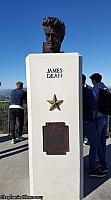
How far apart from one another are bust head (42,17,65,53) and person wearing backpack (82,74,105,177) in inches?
29.6

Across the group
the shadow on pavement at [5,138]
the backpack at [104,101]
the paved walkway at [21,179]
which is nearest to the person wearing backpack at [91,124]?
the paved walkway at [21,179]

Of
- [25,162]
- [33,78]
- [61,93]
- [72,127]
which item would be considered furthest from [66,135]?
[25,162]

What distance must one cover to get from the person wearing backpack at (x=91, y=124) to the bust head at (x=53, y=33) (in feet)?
2.47

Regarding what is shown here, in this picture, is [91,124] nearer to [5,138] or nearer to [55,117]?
[55,117]

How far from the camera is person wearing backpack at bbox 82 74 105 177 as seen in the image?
5.29 m

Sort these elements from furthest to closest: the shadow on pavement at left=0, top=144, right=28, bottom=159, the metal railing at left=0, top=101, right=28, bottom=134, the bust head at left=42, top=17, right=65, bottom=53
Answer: the metal railing at left=0, top=101, right=28, bottom=134, the shadow on pavement at left=0, top=144, right=28, bottom=159, the bust head at left=42, top=17, right=65, bottom=53

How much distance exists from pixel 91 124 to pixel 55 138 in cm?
115

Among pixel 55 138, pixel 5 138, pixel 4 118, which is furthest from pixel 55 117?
pixel 4 118

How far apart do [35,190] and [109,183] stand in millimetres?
1315

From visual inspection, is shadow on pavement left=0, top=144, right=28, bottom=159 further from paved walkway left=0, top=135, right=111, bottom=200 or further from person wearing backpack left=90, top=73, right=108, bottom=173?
person wearing backpack left=90, top=73, right=108, bottom=173

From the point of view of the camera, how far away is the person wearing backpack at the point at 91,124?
529cm

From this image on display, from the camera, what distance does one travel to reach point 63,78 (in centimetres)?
450

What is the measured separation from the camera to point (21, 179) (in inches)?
228

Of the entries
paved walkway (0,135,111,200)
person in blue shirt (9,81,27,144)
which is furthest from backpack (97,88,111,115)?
person in blue shirt (9,81,27,144)
